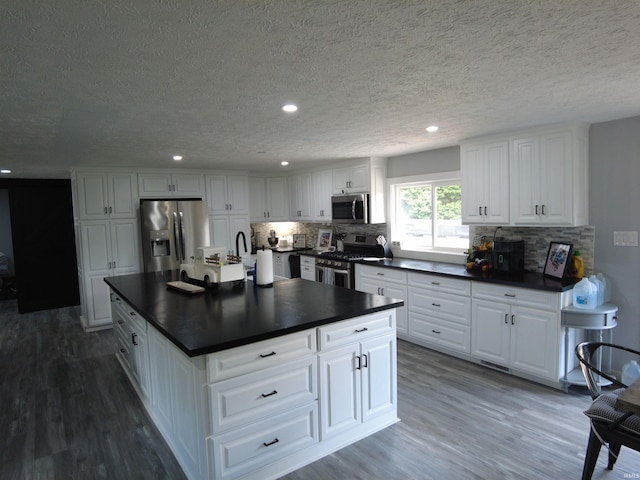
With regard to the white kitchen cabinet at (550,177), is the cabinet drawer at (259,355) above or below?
below

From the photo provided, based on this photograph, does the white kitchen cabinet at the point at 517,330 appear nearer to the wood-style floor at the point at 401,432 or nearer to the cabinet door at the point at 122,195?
the wood-style floor at the point at 401,432

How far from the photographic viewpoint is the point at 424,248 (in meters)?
5.08

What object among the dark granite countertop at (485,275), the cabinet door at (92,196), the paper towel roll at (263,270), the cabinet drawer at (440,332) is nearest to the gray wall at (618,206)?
the dark granite countertop at (485,275)

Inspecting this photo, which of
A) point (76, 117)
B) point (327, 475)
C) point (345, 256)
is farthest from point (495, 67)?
point (345, 256)

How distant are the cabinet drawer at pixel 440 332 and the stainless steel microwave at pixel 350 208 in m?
1.55

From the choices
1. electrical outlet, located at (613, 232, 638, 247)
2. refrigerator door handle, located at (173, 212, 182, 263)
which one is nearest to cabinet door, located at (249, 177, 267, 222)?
refrigerator door handle, located at (173, 212, 182, 263)

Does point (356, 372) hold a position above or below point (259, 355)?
below

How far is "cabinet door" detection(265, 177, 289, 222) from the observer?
6895 millimetres

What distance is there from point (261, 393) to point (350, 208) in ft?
11.8

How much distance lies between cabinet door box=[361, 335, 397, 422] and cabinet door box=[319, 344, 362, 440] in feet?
0.18

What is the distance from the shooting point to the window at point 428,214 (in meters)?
4.67

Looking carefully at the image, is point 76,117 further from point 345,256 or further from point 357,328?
point 345,256

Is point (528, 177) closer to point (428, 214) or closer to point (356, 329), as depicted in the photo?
point (428, 214)

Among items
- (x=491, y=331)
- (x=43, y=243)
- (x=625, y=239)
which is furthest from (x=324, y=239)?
(x=43, y=243)
